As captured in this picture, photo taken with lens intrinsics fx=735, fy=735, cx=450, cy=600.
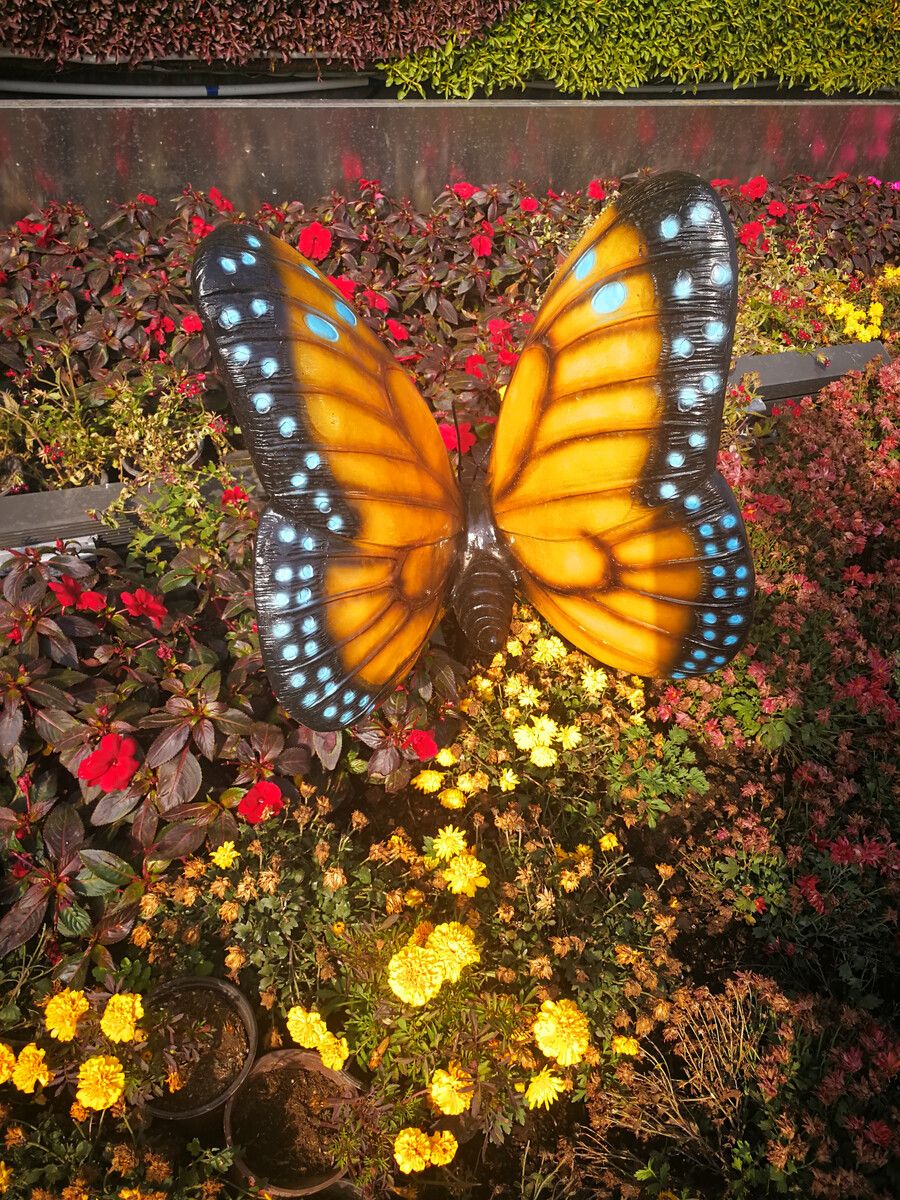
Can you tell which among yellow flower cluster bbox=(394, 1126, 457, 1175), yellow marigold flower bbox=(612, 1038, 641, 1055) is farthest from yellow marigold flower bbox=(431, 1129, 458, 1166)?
yellow marigold flower bbox=(612, 1038, 641, 1055)

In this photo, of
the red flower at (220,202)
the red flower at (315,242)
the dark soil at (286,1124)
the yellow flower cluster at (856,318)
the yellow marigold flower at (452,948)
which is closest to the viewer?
the yellow marigold flower at (452,948)

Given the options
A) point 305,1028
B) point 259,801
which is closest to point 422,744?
point 259,801

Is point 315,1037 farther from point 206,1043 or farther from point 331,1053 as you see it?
A: point 206,1043

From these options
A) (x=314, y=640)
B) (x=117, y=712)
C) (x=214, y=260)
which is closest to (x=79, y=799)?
(x=117, y=712)

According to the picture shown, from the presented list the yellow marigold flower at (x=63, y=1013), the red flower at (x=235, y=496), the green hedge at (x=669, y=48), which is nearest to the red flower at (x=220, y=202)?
the green hedge at (x=669, y=48)

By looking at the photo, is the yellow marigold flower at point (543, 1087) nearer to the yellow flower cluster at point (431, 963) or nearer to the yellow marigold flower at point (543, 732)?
the yellow flower cluster at point (431, 963)

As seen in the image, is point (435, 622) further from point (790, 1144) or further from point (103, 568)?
point (790, 1144)
